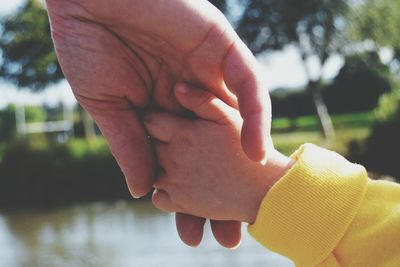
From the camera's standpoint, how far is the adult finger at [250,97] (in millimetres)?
804

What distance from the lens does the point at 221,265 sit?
6199 millimetres

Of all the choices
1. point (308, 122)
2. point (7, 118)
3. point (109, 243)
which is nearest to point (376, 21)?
point (308, 122)

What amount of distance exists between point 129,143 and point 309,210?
0.34 meters

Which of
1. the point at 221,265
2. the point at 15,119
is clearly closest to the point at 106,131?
the point at 221,265

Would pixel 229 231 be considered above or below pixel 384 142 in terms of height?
above

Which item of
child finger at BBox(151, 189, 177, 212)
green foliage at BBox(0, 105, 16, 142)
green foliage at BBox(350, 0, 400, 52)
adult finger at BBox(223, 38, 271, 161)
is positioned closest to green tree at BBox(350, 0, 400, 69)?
green foliage at BBox(350, 0, 400, 52)

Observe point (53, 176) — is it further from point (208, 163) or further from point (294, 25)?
point (208, 163)

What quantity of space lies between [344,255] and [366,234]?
0.05 metres

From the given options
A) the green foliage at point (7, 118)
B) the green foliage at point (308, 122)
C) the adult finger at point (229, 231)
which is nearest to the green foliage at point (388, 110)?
the adult finger at point (229, 231)

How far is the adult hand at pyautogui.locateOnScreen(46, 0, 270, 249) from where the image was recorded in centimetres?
85

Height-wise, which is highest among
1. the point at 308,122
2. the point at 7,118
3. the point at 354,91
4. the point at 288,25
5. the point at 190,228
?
the point at 190,228

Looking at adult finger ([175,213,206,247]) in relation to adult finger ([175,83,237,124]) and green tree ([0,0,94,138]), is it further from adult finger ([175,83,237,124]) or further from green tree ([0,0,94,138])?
green tree ([0,0,94,138])

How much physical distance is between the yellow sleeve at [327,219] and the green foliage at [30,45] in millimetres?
16752

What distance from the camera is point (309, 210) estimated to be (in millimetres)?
896
